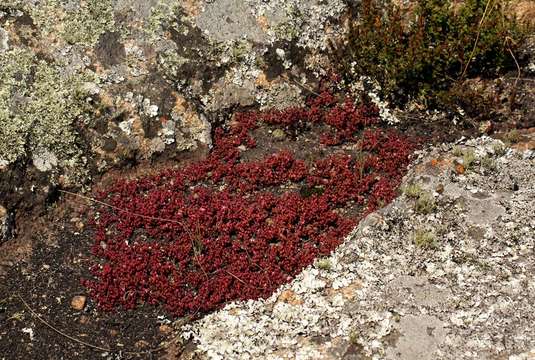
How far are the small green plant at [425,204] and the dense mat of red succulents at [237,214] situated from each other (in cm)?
84

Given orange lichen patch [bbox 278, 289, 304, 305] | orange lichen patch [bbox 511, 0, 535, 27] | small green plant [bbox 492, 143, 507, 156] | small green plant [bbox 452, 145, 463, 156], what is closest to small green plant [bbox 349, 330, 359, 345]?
orange lichen patch [bbox 278, 289, 304, 305]

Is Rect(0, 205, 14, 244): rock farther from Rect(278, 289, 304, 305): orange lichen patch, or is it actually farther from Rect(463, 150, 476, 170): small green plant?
Rect(463, 150, 476, 170): small green plant

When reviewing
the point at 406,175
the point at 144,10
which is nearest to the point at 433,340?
the point at 406,175

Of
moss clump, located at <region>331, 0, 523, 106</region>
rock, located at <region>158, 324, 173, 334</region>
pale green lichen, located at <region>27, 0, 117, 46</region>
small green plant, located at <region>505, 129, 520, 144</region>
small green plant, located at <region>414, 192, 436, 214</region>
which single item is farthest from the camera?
moss clump, located at <region>331, 0, 523, 106</region>

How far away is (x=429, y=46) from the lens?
39.8 feet

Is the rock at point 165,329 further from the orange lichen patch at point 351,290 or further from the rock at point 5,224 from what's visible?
the rock at point 5,224

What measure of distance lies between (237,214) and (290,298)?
6.62ft

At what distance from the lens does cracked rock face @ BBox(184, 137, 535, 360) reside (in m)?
7.48

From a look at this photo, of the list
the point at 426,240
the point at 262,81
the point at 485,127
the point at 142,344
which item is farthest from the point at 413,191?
the point at 142,344

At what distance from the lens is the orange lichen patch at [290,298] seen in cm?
852

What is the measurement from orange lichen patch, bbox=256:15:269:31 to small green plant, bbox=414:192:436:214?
5.23 metres

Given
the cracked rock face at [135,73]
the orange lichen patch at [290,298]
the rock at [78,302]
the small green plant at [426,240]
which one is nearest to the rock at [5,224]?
the cracked rock face at [135,73]

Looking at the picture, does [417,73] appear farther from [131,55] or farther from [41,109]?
[41,109]

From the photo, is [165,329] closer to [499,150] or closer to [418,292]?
[418,292]
